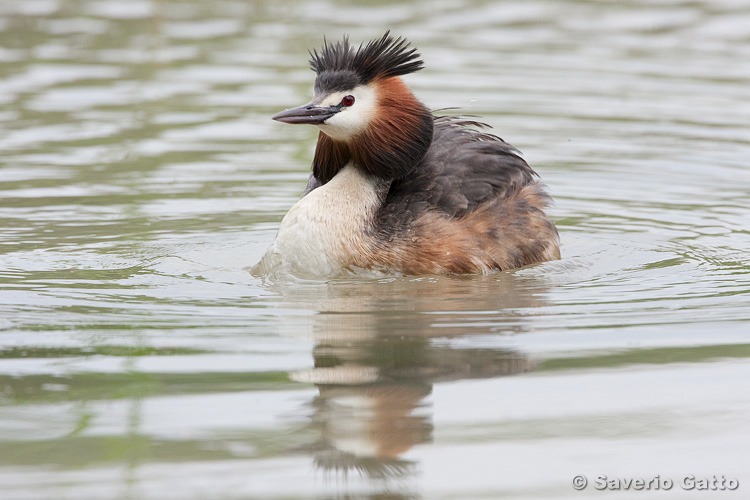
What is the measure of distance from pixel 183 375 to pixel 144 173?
5.32 metres

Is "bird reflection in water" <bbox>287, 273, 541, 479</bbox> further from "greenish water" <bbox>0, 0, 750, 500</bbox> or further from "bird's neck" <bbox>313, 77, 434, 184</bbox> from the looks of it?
"bird's neck" <bbox>313, 77, 434, 184</bbox>

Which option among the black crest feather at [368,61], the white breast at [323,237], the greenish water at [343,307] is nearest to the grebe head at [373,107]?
the black crest feather at [368,61]

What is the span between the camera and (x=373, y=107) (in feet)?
24.9

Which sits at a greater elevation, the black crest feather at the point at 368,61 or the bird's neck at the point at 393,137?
the black crest feather at the point at 368,61

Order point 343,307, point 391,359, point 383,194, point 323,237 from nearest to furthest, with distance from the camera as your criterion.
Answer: point 391,359, point 343,307, point 323,237, point 383,194

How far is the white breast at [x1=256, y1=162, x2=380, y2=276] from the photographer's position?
298 inches

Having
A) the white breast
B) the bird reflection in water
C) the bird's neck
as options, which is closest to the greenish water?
the bird reflection in water

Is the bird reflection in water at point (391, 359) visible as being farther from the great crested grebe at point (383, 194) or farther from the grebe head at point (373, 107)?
the grebe head at point (373, 107)

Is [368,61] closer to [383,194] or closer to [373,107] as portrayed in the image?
[373,107]

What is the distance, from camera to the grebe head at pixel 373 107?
7531mm

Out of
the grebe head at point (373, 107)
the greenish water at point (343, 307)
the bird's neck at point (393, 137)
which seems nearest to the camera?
the greenish water at point (343, 307)

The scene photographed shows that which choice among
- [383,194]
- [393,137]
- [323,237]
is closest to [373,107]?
[393,137]

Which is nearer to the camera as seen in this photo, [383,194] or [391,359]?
[391,359]

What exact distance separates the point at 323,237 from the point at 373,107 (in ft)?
2.90
